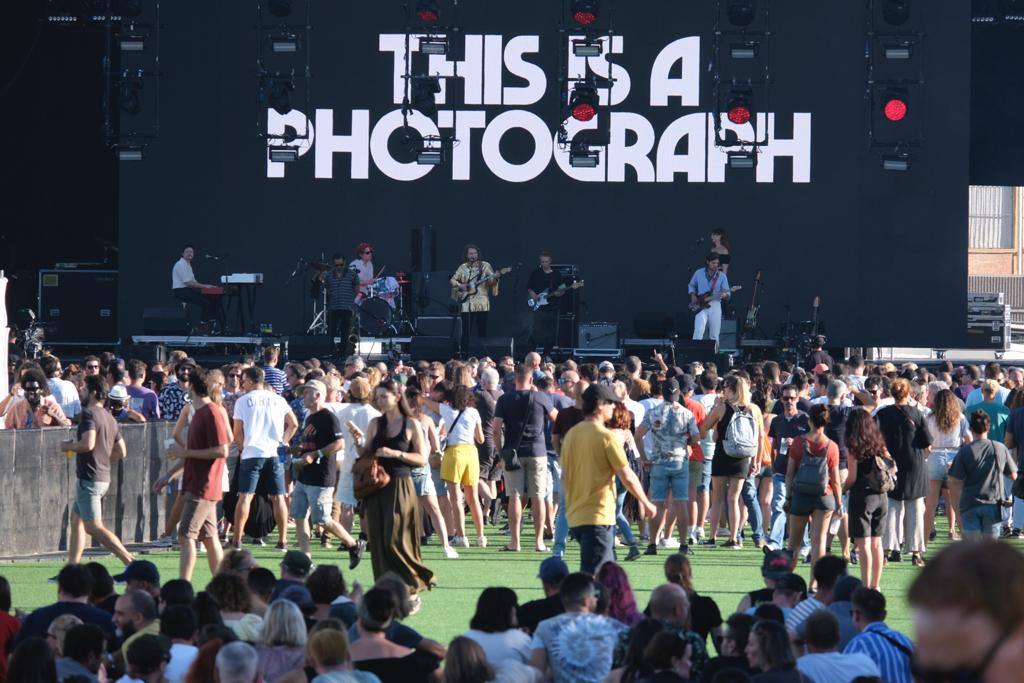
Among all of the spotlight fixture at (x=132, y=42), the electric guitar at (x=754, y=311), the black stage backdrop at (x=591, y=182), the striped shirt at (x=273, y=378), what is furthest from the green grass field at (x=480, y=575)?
the spotlight fixture at (x=132, y=42)

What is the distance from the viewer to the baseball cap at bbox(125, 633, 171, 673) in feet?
18.9

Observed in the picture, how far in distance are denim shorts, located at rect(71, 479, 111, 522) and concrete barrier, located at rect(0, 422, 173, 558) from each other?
5.77 ft

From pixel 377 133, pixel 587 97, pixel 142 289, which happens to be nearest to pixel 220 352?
pixel 142 289

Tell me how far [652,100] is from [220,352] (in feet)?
24.3

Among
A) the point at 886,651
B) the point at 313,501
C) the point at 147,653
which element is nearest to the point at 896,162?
the point at 313,501

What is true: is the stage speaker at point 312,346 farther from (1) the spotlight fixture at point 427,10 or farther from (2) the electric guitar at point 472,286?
(1) the spotlight fixture at point 427,10

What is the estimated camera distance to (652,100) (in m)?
24.3

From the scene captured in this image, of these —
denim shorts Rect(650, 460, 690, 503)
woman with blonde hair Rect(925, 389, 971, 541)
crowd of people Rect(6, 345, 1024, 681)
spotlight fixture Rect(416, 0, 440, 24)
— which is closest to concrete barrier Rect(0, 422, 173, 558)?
crowd of people Rect(6, 345, 1024, 681)

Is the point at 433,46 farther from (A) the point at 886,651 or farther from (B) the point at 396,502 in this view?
(A) the point at 886,651

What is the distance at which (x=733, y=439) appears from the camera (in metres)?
12.8

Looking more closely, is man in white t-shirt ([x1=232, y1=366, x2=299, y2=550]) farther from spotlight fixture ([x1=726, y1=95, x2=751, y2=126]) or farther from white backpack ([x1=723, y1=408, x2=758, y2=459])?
spotlight fixture ([x1=726, y1=95, x2=751, y2=126])

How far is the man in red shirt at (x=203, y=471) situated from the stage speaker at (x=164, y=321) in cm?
1264

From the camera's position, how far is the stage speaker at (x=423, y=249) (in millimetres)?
23906

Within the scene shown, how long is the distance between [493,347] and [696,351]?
8.95 feet
